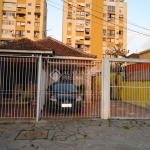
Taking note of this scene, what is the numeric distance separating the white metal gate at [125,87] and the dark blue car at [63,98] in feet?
3.92

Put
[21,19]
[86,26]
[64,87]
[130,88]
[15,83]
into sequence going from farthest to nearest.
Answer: [86,26]
[21,19]
[130,88]
[15,83]
[64,87]

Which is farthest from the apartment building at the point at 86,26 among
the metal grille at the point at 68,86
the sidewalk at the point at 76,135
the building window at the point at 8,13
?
the sidewalk at the point at 76,135

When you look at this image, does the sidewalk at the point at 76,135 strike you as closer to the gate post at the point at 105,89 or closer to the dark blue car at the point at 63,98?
the gate post at the point at 105,89

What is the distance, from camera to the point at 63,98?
7648 millimetres

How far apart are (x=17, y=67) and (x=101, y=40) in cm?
3875

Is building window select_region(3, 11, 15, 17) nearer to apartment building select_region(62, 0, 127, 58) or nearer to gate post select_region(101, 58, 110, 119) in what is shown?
apartment building select_region(62, 0, 127, 58)

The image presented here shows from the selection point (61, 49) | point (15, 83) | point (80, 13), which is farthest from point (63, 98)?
point (80, 13)

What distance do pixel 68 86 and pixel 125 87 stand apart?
7.77 feet

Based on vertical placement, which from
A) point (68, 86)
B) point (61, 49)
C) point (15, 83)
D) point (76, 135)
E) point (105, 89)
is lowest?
point (76, 135)

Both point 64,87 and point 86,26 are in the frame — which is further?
point 86,26

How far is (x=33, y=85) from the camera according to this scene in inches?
322

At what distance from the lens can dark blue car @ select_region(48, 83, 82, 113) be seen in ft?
24.6

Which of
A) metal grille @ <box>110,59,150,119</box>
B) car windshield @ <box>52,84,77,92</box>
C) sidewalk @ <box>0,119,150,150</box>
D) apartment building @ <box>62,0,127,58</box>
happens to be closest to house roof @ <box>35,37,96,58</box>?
metal grille @ <box>110,59,150,119</box>

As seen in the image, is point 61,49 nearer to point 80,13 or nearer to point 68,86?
point 68,86
